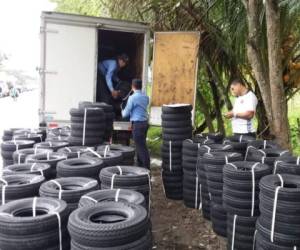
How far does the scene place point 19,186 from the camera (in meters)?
4.36

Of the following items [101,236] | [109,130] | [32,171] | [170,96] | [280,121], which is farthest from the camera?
[170,96]

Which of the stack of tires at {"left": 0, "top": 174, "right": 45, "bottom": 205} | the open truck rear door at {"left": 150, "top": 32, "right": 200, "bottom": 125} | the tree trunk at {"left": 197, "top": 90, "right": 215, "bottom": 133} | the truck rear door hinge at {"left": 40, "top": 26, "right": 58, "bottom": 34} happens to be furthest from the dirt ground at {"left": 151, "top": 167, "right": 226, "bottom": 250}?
the tree trunk at {"left": 197, "top": 90, "right": 215, "bottom": 133}

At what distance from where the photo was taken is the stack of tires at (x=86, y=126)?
6.96 meters

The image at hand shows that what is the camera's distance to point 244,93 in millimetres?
7297

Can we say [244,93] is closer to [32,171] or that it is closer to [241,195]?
[241,195]

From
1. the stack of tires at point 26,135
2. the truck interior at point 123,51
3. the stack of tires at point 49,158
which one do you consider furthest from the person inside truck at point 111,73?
the stack of tires at point 49,158

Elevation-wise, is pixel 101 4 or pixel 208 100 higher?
pixel 101 4

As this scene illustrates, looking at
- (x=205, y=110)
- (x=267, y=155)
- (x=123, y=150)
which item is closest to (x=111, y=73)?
(x=205, y=110)

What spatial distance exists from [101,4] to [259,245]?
27.9 feet

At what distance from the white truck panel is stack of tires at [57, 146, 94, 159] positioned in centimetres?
245

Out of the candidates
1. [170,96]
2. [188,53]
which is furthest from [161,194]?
[188,53]

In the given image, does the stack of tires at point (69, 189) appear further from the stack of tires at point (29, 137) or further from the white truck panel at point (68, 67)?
the white truck panel at point (68, 67)

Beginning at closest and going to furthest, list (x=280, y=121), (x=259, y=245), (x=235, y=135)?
1. (x=259, y=245)
2. (x=280, y=121)
3. (x=235, y=135)

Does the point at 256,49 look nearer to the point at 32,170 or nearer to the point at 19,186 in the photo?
the point at 32,170
